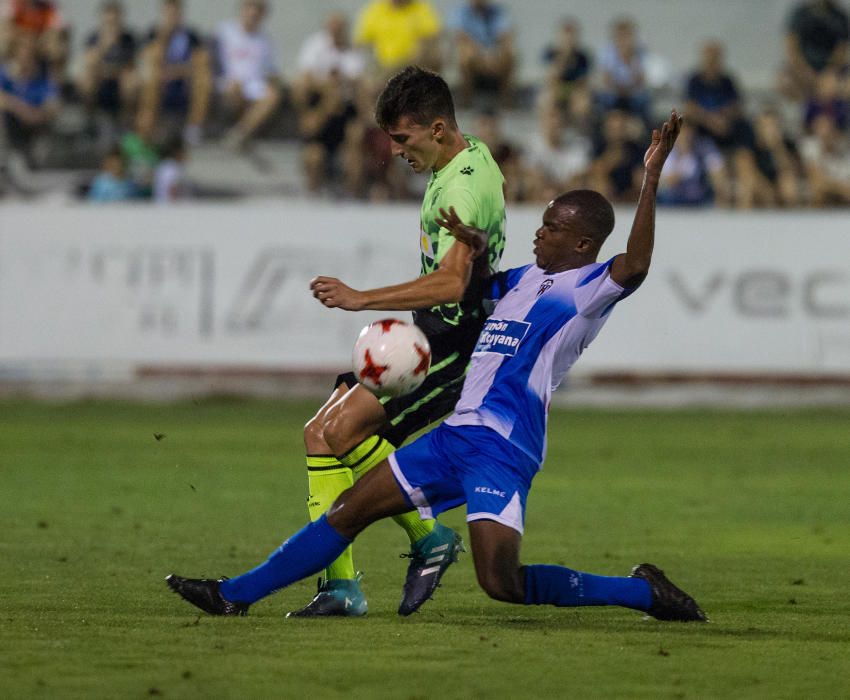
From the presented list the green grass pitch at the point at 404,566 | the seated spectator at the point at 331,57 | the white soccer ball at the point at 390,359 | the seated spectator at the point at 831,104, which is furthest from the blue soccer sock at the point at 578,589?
the seated spectator at the point at 831,104

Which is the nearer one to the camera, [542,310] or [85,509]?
[542,310]

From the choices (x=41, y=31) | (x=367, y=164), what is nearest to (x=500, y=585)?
(x=367, y=164)

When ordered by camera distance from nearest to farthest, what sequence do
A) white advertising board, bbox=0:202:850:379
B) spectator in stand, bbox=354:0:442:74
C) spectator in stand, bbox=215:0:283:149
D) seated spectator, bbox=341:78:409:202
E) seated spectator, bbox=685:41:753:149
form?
white advertising board, bbox=0:202:850:379 < seated spectator, bbox=341:78:409:202 < seated spectator, bbox=685:41:753:149 < spectator in stand, bbox=354:0:442:74 < spectator in stand, bbox=215:0:283:149

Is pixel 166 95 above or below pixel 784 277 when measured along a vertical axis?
above

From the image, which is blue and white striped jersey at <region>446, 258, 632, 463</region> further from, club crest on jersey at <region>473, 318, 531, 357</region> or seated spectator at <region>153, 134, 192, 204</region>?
seated spectator at <region>153, 134, 192, 204</region>

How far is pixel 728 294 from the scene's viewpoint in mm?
18375

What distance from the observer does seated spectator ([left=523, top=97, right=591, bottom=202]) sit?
20.6 metres

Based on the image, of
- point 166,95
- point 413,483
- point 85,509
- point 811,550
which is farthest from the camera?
point 166,95

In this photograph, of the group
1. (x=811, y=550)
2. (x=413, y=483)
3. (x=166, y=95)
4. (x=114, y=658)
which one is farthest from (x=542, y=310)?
(x=166, y=95)

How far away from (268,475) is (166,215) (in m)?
6.52

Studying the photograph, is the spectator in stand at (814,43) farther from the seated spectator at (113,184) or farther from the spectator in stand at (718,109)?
the seated spectator at (113,184)

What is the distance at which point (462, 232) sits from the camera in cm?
671

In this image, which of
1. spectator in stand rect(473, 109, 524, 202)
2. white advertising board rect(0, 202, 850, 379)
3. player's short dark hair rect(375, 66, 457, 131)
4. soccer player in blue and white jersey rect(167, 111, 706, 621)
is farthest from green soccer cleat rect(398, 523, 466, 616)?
spectator in stand rect(473, 109, 524, 202)

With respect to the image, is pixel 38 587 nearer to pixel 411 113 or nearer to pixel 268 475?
pixel 411 113
